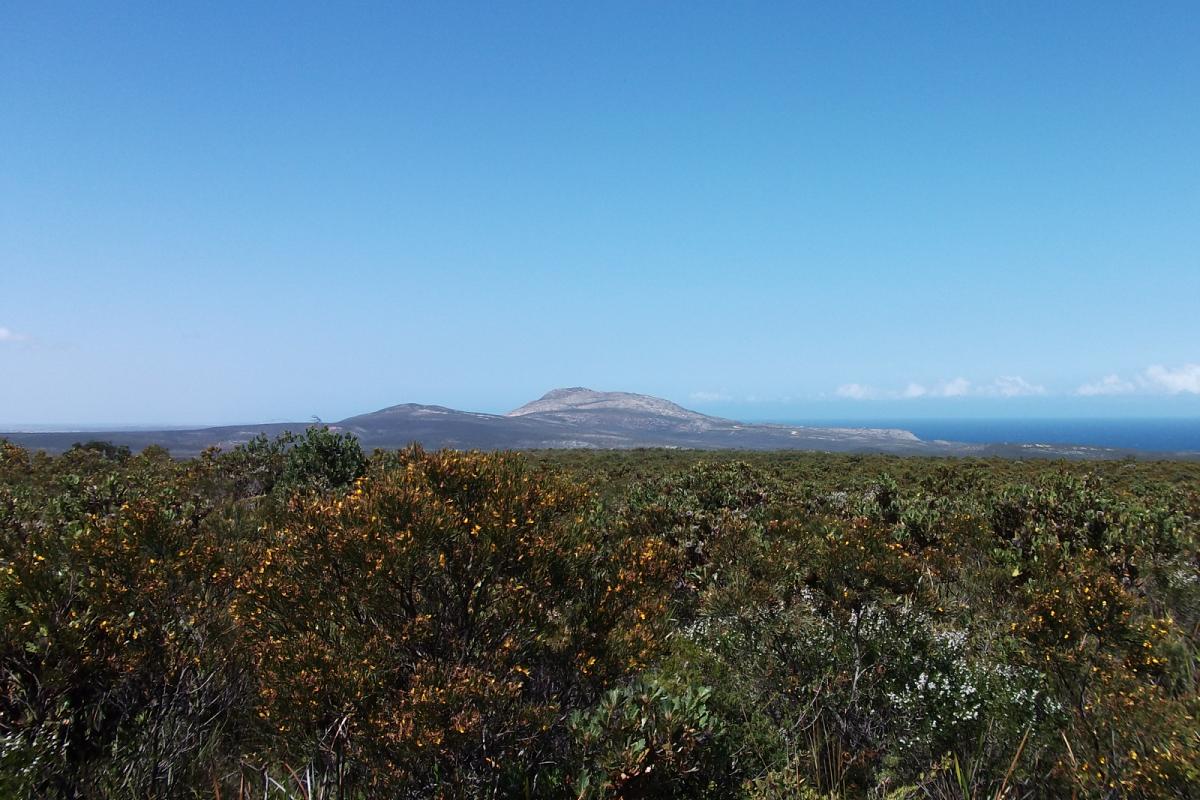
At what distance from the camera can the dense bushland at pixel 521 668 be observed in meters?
3.88

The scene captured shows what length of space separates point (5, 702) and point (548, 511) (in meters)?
3.78

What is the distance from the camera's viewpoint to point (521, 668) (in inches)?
163

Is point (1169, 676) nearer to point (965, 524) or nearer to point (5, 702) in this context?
point (965, 524)

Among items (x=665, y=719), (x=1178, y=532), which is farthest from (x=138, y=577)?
(x=1178, y=532)

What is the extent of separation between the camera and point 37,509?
1198 cm

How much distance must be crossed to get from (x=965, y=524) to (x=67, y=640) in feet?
38.1

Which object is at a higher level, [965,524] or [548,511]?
[548,511]

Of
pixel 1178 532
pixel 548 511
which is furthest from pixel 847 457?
pixel 548 511

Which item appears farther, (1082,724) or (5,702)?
(1082,724)

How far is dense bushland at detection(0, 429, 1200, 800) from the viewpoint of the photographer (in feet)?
12.7

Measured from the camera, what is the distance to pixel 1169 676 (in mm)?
5848

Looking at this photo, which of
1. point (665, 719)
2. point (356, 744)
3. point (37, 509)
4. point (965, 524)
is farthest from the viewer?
point (37, 509)

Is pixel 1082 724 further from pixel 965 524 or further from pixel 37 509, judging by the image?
pixel 37 509

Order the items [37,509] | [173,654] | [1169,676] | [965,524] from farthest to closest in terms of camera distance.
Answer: [37,509] < [965,524] < [1169,676] < [173,654]
